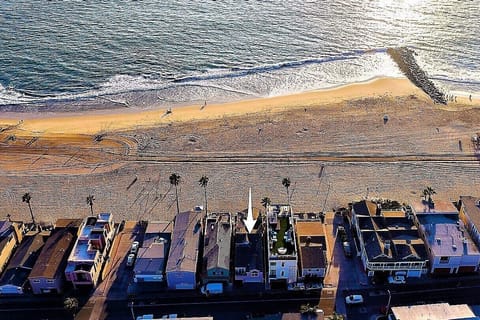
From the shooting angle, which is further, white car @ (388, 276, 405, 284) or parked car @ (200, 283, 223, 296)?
white car @ (388, 276, 405, 284)

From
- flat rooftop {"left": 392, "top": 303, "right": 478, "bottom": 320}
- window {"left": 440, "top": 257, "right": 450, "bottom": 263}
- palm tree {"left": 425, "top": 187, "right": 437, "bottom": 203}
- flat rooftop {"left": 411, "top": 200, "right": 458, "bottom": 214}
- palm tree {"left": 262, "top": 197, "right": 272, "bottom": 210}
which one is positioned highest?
palm tree {"left": 425, "top": 187, "right": 437, "bottom": 203}

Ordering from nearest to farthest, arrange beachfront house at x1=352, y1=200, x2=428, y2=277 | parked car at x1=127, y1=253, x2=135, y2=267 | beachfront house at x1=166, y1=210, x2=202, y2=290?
beachfront house at x1=166, y1=210, x2=202, y2=290
beachfront house at x1=352, y1=200, x2=428, y2=277
parked car at x1=127, y1=253, x2=135, y2=267

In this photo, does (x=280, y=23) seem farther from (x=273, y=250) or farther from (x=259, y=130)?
(x=273, y=250)

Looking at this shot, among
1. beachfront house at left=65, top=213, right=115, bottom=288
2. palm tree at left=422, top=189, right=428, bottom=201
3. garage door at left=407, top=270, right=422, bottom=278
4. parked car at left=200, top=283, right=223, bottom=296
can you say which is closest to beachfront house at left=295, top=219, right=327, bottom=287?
parked car at left=200, top=283, right=223, bottom=296

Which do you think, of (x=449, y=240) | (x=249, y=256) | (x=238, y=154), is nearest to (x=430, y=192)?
(x=449, y=240)

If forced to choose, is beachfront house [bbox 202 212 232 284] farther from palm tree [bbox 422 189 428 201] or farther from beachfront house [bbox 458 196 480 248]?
beachfront house [bbox 458 196 480 248]

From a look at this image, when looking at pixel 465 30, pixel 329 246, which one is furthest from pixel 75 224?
pixel 465 30

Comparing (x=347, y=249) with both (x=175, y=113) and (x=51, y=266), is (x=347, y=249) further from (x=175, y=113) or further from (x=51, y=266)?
(x=175, y=113)
